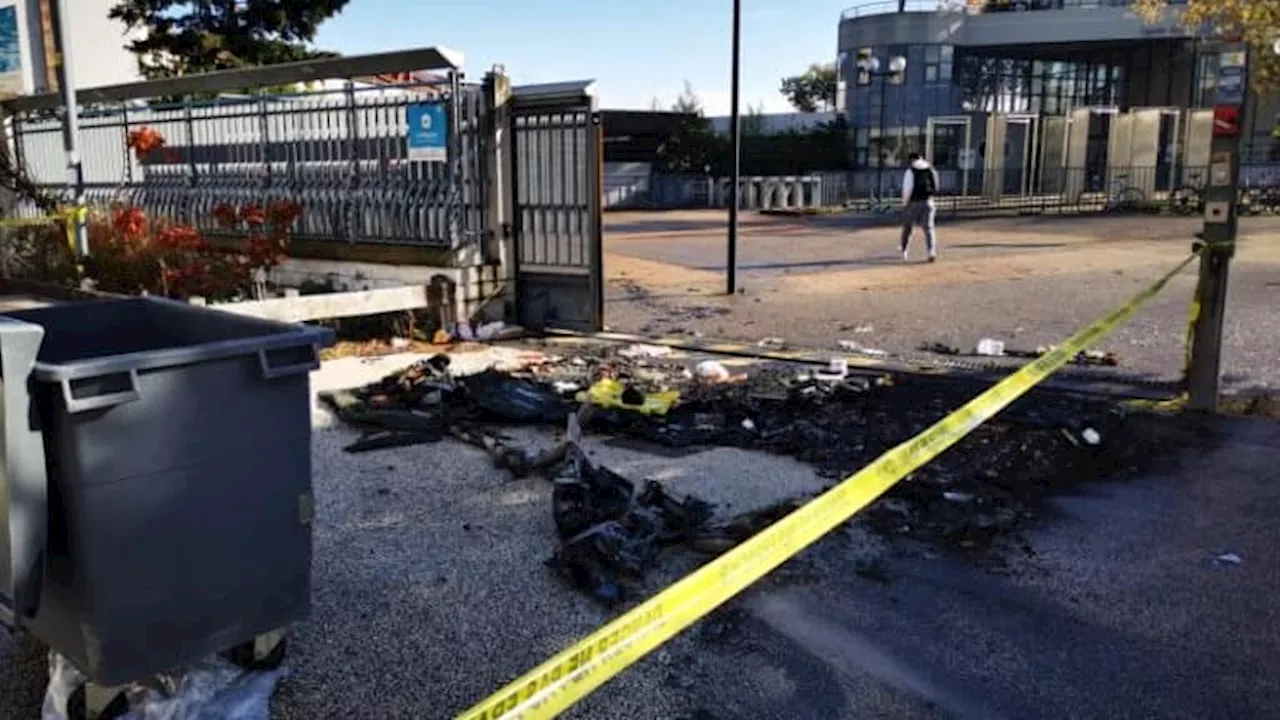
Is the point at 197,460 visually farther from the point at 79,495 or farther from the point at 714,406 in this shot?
the point at 714,406

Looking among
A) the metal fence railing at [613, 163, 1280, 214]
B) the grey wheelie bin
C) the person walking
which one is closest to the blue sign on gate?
the grey wheelie bin

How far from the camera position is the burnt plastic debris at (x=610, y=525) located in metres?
4.20

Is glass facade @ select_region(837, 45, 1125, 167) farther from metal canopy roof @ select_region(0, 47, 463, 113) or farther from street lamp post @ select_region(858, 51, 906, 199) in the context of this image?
metal canopy roof @ select_region(0, 47, 463, 113)

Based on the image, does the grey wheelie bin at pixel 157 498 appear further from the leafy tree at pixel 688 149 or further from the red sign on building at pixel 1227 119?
the leafy tree at pixel 688 149

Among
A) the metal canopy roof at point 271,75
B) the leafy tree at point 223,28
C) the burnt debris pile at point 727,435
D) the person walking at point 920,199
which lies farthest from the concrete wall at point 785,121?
the burnt debris pile at point 727,435

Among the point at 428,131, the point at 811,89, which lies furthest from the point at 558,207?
the point at 811,89

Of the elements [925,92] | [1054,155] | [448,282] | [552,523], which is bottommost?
[552,523]

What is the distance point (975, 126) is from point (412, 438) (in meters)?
34.1

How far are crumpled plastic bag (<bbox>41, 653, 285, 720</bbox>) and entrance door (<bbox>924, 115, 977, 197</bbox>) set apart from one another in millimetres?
32070

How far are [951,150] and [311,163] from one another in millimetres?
31215

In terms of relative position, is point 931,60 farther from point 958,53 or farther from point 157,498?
point 157,498

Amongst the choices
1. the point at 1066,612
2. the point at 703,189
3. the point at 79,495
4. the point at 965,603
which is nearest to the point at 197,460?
the point at 79,495

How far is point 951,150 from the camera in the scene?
38594mm

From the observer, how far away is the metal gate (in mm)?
9836
